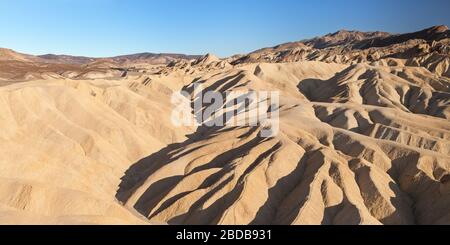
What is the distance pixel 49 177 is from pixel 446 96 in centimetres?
5704

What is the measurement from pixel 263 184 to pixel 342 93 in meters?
45.0

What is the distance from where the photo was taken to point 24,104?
45406 millimetres

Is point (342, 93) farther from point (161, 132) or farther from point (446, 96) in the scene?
point (161, 132)

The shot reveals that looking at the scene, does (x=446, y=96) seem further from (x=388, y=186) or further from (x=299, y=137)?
(x=388, y=186)

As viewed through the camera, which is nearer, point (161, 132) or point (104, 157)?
point (104, 157)

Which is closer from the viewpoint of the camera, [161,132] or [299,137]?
[299,137]

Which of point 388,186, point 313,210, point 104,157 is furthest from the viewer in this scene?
point 104,157

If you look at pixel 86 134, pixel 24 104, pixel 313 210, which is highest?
pixel 24 104

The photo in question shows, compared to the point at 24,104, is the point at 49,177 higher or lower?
lower

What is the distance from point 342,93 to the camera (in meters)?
75.2
